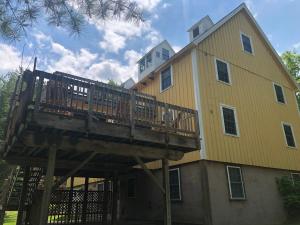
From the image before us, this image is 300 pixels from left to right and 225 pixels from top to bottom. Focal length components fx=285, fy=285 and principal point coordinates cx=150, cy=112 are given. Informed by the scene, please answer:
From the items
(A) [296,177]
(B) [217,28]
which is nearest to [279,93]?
(A) [296,177]

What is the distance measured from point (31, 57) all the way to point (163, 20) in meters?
2.82

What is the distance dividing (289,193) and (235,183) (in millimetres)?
3766

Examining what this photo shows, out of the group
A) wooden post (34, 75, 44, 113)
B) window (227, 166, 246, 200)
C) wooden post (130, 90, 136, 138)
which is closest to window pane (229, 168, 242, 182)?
window (227, 166, 246, 200)

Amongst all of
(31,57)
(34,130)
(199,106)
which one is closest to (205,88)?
(199,106)

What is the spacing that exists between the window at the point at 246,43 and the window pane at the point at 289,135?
498 cm

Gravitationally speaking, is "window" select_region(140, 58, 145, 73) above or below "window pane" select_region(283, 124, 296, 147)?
above

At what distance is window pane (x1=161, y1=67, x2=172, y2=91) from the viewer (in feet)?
50.0

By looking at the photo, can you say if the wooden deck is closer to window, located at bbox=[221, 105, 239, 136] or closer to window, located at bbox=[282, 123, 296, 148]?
window, located at bbox=[221, 105, 239, 136]

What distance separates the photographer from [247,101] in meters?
15.2

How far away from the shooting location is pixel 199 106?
12.7 meters

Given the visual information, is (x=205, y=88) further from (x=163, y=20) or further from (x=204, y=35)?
(x=163, y=20)

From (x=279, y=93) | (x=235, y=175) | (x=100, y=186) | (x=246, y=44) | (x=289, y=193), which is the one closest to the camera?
(x=235, y=175)

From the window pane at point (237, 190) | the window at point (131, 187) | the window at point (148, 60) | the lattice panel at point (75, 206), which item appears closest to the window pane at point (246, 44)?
the window at point (148, 60)

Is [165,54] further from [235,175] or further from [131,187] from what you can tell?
[235,175]
